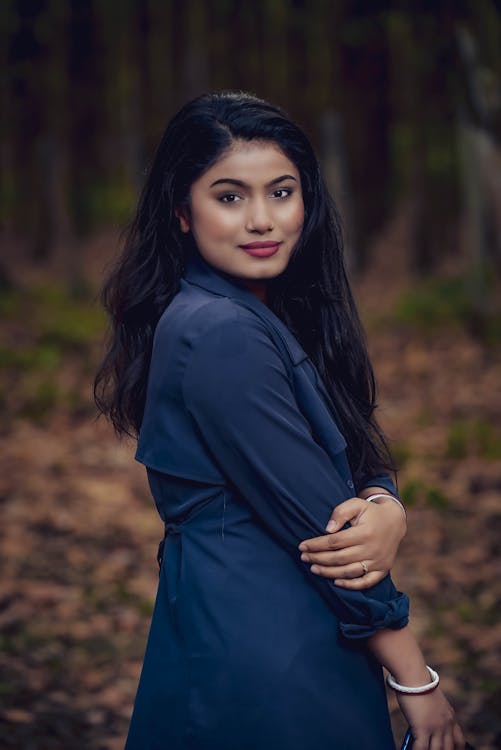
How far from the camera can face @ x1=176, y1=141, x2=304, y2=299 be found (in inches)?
76.0

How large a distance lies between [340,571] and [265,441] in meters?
0.30

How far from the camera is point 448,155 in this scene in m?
17.7

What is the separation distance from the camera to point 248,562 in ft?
5.92

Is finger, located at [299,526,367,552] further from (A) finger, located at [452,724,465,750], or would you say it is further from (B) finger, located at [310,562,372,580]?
(A) finger, located at [452,724,465,750]

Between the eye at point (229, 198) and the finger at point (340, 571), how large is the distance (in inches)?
30.9

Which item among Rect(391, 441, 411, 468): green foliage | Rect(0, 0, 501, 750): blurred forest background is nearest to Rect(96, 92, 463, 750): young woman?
Rect(0, 0, 501, 750): blurred forest background

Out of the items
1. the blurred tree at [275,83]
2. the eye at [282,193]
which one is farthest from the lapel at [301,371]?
the blurred tree at [275,83]

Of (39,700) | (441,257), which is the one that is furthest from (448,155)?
(39,700)

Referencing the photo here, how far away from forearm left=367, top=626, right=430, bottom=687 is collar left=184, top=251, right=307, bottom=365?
589 millimetres

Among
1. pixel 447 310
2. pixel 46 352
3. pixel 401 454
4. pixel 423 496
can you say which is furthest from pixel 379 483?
pixel 447 310

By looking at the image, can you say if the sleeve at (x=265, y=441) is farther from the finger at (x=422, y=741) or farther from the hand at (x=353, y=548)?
the finger at (x=422, y=741)

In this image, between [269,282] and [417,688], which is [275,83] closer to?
[269,282]

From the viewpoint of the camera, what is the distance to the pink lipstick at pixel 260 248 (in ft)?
6.38

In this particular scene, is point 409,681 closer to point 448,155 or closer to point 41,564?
point 41,564
